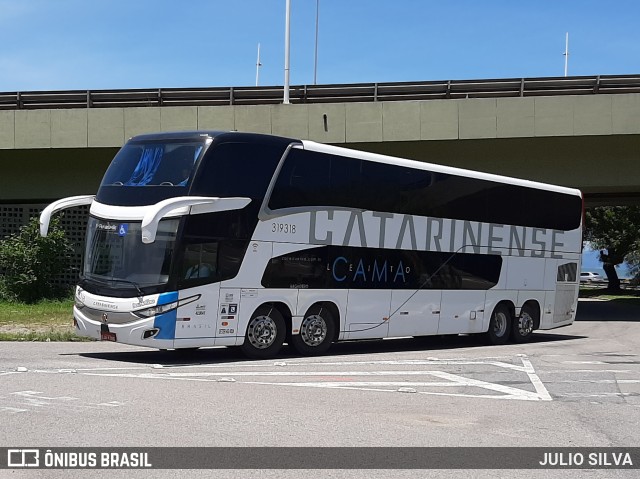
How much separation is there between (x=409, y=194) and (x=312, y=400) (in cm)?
891

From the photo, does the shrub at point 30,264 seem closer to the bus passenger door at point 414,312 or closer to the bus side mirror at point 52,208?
the bus side mirror at point 52,208

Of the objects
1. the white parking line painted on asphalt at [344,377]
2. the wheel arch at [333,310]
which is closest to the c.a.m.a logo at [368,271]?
the wheel arch at [333,310]

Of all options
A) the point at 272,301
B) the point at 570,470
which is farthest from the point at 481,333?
the point at 570,470

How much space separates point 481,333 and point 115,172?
10.3 meters

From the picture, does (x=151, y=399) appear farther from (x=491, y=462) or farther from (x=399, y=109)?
(x=399, y=109)

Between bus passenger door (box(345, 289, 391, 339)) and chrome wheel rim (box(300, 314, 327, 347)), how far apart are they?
63 cm

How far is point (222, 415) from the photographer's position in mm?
10172

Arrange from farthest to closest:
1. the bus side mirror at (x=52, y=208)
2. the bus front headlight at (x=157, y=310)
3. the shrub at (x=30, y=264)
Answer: the shrub at (x=30, y=264) < the bus side mirror at (x=52, y=208) < the bus front headlight at (x=157, y=310)

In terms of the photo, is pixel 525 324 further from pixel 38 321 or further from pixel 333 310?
pixel 38 321

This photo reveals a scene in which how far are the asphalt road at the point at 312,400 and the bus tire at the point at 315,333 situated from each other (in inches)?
17.4

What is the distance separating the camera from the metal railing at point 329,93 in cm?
3103

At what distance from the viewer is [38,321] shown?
2645 centimetres

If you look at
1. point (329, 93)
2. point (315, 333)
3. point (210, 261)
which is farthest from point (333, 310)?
point (329, 93)

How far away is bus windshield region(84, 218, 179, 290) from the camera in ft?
51.5
